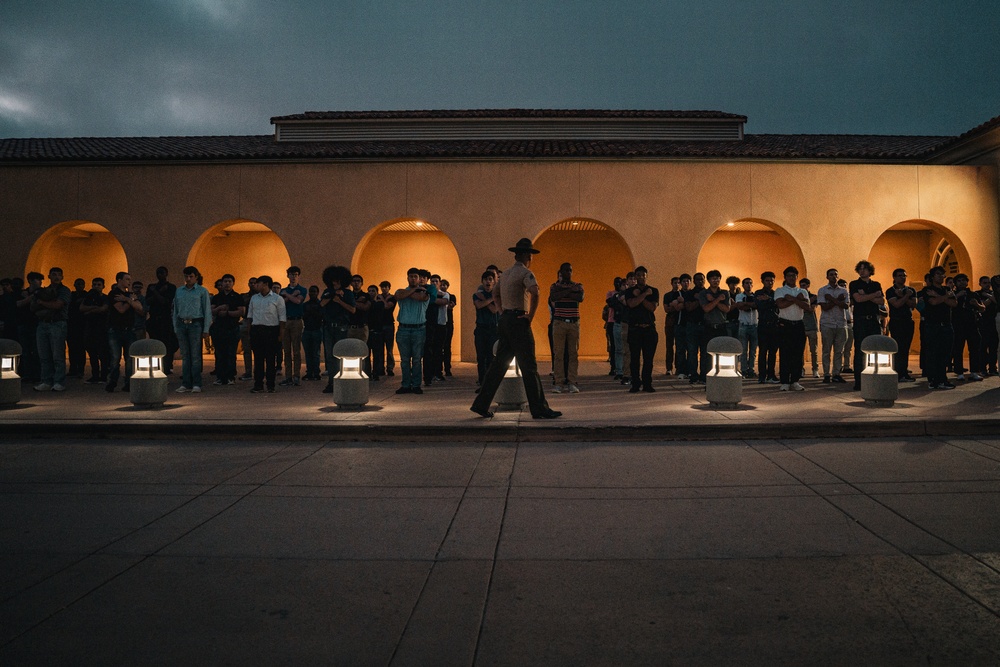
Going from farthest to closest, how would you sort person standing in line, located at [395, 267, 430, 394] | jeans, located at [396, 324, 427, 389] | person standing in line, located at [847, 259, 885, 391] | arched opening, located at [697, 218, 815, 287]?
1. arched opening, located at [697, 218, 815, 287]
2. jeans, located at [396, 324, 427, 389]
3. person standing in line, located at [847, 259, 885, 391]
4. person standing in line, located at [395, 267, 430, 394]

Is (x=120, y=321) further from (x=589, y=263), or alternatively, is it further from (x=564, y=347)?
(x=589, y=263)

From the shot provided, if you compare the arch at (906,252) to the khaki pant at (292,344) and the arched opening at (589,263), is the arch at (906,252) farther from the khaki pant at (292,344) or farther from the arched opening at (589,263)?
the khaki pant at (292,344)

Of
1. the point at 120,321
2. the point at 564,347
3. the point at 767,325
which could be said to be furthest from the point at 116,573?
the point at 767,325

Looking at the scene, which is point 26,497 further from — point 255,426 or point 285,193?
point 285,193

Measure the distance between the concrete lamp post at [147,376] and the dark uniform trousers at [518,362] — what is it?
4.32 m

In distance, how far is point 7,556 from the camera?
10.9 feet

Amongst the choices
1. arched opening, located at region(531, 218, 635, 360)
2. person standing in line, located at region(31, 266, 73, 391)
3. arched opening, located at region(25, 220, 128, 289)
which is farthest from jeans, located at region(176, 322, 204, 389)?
arched opening, located at region(25, 220, 128, 289)

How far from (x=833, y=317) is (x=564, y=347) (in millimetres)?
4806

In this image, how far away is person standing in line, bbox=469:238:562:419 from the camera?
23.1 ft

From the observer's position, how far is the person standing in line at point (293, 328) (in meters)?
10.8

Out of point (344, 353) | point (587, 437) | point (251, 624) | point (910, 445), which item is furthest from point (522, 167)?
point (251, 624)

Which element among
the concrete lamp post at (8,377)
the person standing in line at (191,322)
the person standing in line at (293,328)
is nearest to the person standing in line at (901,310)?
the person standing in line at (293,328)

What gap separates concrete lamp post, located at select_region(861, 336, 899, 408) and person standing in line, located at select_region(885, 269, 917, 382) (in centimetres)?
145

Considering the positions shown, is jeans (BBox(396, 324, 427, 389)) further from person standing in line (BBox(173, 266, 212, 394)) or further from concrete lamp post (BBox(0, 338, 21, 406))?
concrete lamp post (BBox(0, 338, 21, 406))
